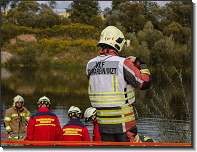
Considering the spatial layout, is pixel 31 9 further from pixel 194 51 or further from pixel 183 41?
pixel 194 51

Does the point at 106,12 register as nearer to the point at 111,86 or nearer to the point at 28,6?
the point at 28,6

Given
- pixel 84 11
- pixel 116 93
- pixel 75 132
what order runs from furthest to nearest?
pixel 84 11
pixel 75 132
pixel 116 93

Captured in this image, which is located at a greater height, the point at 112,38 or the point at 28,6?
the point at 28,6

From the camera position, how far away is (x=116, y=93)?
3699 millimetres

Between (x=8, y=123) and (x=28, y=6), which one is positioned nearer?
(x=8, y=123)

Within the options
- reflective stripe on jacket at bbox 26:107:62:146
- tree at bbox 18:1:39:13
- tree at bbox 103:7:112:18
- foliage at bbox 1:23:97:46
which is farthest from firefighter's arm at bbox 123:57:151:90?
tree at bbox 18:1:39:13

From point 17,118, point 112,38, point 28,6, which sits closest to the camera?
point 112,38

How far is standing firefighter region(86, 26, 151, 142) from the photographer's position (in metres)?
3.70

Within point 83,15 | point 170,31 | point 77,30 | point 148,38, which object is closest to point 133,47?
→ point 148,38

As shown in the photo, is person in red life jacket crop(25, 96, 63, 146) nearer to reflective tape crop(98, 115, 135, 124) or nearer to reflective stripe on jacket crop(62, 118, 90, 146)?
reflective stripe on jacket crop(62, 118, 90, 146)

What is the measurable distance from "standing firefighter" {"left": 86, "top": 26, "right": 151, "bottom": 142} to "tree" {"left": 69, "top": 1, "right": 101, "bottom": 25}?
244 feet

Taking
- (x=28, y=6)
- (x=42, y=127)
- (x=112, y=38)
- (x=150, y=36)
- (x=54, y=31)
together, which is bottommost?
(x=42, y=127)

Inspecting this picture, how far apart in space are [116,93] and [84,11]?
7540 cm

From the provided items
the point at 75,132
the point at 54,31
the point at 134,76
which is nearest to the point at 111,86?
the point at 134,76
